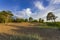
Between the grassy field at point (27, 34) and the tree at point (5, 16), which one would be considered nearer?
the grassy field at point (27, 34)

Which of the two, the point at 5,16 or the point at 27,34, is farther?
the point at 5,16

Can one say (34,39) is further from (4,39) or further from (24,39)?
(4,39)

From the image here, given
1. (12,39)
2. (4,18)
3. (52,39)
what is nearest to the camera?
(12,39)

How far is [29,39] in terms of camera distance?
8.22 metres

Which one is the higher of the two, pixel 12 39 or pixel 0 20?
pixel 0 20

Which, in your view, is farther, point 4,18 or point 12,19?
point 12,19

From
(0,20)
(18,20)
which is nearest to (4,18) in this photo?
(0,20)

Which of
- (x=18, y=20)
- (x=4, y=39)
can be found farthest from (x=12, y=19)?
(x=4, y=39)

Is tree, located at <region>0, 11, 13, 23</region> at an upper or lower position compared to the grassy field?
upper

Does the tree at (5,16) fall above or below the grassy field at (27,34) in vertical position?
above

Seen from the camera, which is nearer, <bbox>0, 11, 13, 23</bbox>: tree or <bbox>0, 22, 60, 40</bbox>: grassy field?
<bbox>0, 22, 60, 40</bbox>: grassy field

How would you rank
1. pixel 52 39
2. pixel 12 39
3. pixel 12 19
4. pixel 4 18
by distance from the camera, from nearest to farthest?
pixel 12 39, pixel 52 39, pixel 4 18, pixel 12 19

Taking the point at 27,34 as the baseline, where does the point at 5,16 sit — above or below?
above

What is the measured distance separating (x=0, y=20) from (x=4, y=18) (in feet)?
2.00
